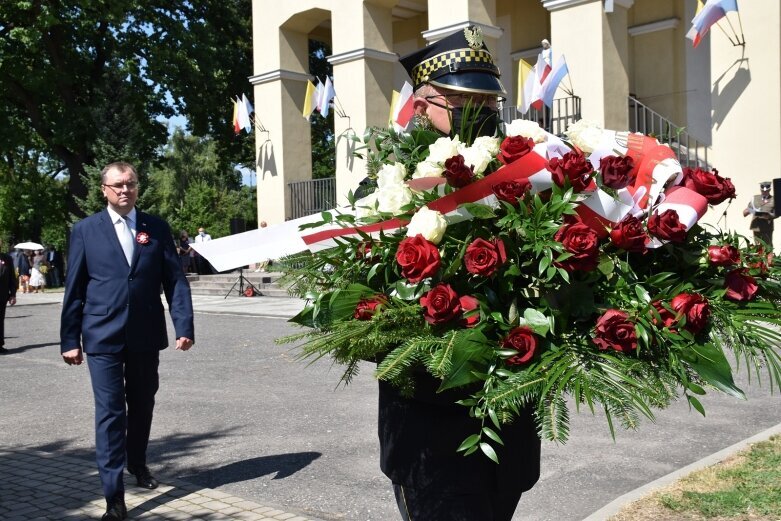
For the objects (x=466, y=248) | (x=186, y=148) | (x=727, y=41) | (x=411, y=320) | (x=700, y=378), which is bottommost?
(x=700, y=378)

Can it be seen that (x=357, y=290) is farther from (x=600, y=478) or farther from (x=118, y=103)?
(x=118, y=103)

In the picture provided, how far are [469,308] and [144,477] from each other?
3749 millimetres

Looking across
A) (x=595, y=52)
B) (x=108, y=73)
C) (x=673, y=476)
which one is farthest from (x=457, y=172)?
(x=108, y=73)

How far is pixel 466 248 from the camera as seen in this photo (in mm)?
1970

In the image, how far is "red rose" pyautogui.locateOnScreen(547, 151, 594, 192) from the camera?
2002 millimetres

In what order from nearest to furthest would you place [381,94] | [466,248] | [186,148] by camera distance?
[466,248], [381,94], [186,148]

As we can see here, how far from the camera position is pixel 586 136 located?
90.0 inches

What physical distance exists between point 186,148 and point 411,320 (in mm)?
71710

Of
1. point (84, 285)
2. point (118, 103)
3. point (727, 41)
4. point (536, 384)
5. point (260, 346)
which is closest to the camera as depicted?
point (536, 384)

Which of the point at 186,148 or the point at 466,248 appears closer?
the point at 466,248

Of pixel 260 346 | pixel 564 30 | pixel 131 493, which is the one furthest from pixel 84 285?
pixel 564 30

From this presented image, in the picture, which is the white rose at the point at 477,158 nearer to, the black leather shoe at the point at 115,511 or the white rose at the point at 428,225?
the white rose at the point at 428,225

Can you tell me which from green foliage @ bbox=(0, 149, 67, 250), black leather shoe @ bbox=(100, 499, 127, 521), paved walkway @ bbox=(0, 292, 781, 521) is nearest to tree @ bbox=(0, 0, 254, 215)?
green foliage @ bbox=(0, 149, 67, 250)

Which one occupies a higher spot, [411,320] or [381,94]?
[381,94]
